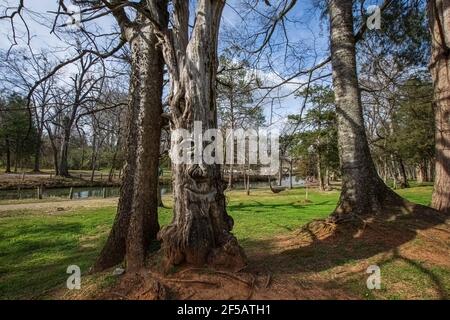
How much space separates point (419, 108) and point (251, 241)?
22055 millimetres

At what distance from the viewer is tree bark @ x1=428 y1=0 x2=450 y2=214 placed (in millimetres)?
5430

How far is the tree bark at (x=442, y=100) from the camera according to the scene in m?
5.43

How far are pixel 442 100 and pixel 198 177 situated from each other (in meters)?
4.98

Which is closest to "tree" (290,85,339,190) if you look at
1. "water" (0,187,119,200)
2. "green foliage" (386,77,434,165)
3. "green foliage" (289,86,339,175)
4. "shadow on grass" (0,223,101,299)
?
"green foliage" (289,86,339,175)

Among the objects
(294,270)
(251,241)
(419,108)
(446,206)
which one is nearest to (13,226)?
(251,241)

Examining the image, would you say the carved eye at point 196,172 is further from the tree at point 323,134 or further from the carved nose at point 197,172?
the tree at point 323,134

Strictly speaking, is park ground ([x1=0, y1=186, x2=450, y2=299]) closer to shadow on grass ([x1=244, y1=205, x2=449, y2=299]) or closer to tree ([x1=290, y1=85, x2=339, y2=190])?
shadow on grass ([x1=244, y1=205, x2=449, y2=299])

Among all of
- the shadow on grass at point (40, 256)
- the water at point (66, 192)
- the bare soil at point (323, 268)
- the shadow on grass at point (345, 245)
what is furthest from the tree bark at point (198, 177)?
the water at point (66, 192)

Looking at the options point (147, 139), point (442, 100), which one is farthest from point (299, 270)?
point (442, 100)

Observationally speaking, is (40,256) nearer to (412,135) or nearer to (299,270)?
(299,270)

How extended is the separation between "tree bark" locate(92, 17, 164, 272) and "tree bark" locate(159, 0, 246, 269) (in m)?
0.72

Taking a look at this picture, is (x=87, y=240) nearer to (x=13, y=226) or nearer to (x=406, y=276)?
(x=13, y=226)

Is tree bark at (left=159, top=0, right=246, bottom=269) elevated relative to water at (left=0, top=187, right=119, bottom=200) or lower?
elevated

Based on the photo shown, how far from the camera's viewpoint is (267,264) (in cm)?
380
